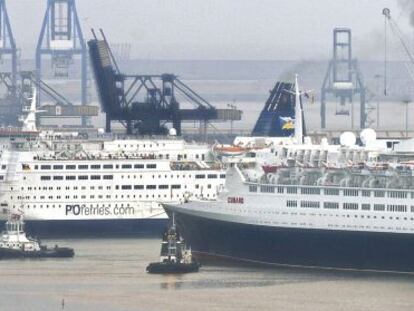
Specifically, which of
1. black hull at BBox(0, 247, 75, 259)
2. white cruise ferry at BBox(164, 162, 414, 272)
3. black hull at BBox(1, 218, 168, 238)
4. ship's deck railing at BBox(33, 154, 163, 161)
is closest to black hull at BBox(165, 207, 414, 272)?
white cruise ferry at BBox(164, 162, 414, 272)

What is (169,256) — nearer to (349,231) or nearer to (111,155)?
(349,231)

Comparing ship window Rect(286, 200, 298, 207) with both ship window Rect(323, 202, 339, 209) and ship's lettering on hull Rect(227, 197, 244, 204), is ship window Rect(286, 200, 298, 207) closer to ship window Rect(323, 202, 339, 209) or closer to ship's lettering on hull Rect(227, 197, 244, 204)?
ship window Rect(323, 202, 339, 209)

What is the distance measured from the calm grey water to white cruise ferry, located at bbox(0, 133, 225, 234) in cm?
1104

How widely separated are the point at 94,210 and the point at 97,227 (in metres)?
0.66

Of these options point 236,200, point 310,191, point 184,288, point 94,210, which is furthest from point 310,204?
point 94,210

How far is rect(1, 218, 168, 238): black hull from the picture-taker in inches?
3337

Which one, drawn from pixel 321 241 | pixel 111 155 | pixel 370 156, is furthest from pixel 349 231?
pixel 111 155

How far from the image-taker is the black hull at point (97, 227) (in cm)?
8475

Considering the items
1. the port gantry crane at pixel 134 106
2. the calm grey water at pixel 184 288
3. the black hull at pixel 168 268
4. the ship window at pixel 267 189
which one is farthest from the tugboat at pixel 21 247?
the port gantry crane at pixel 134 106

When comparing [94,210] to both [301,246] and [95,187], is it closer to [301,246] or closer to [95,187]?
[95,187]

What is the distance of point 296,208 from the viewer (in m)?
71.8

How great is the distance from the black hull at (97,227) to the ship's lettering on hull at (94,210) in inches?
11.4

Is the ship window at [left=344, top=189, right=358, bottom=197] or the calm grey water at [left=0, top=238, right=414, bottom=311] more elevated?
the ship window at [left=344, top=189, right=358, bottom=197]

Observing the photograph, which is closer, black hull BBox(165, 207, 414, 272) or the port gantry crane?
black hull BBox(165, 207, 414, 272)
